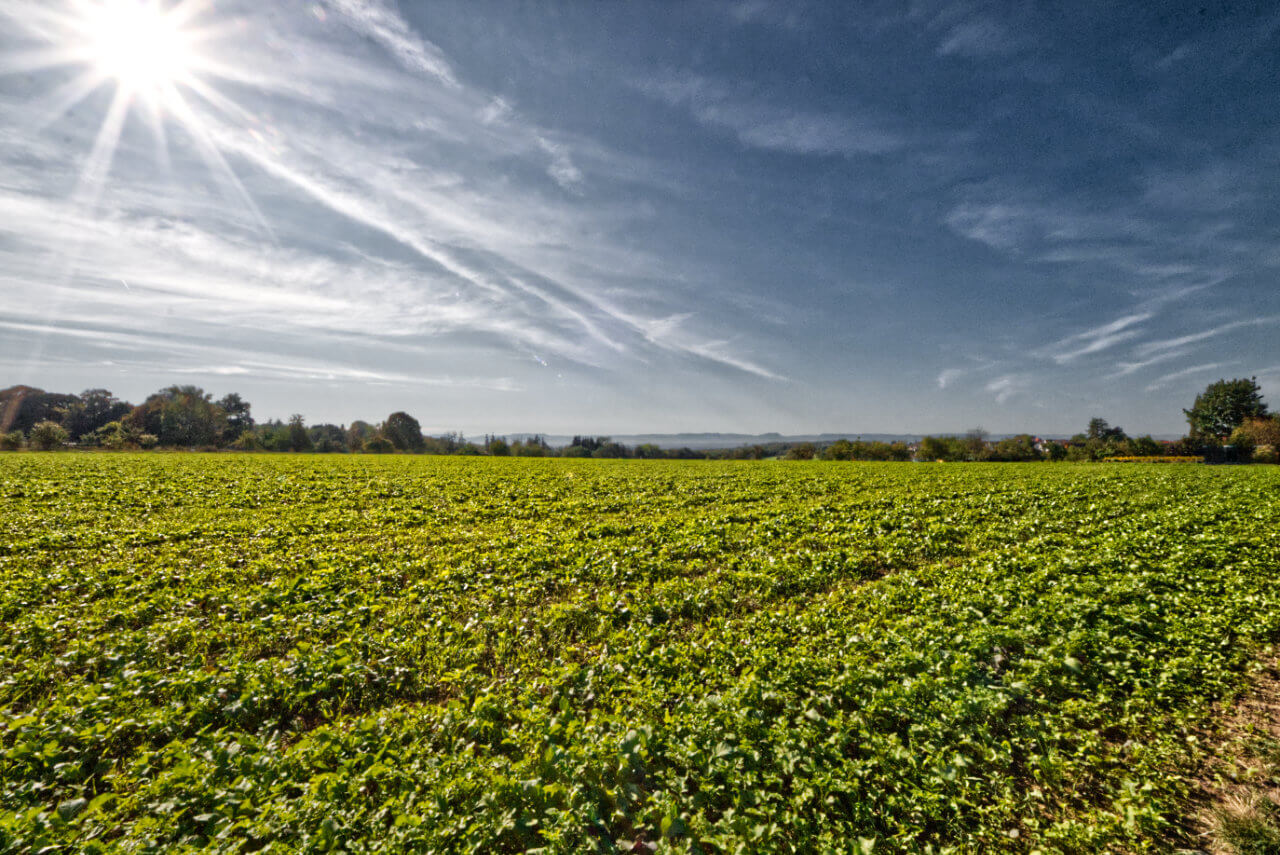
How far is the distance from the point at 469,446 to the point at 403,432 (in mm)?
28859

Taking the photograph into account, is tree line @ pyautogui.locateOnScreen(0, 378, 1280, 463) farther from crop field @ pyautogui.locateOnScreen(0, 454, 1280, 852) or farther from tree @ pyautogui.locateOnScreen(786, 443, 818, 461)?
crop field @ pyautogui.locateOnScreen(0, 454, 1280, 852)

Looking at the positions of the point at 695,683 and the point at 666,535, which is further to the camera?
the point at 666,535

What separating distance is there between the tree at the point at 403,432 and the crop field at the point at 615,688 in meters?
134

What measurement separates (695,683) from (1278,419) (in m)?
118

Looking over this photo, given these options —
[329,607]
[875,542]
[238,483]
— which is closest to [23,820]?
[329,607]

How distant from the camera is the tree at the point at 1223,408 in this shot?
93938 mm

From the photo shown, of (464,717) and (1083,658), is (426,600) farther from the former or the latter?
(1083,658)

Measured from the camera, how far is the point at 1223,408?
9788 centimetres

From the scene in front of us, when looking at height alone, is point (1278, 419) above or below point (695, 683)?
above

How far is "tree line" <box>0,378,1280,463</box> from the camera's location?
7831 centimetres

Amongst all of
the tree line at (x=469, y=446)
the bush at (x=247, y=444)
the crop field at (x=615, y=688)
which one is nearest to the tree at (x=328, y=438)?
the tree line at (x=469, y=446)

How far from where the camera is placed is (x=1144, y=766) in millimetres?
4902

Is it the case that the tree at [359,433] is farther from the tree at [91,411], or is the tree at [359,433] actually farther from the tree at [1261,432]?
the tree at [1261,432]

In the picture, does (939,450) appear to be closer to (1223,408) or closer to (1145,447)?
(1145,447)
